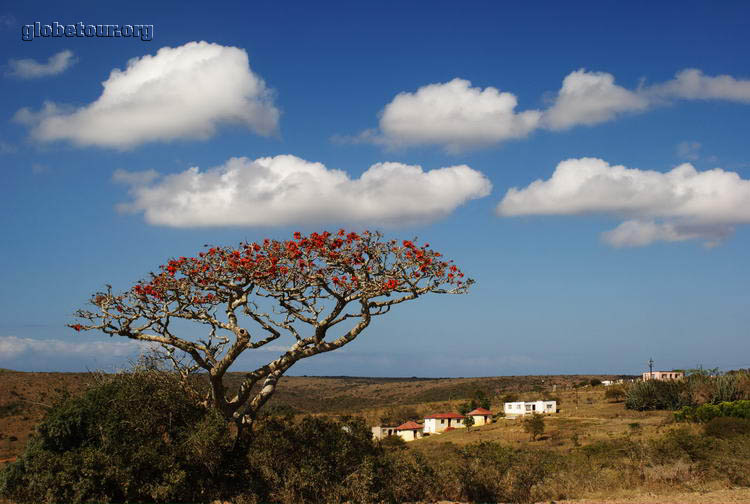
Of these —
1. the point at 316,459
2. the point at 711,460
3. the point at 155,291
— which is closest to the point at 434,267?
the point at 316,459

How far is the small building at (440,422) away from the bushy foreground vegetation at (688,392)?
16385mm

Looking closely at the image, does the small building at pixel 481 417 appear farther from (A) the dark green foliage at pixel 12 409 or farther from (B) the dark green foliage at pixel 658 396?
(A) the dark green foliage at pixel 12 409

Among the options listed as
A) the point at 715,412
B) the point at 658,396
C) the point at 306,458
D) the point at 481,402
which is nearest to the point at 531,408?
the point at 481,402

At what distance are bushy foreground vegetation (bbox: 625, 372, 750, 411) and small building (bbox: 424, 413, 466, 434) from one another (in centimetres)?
1638

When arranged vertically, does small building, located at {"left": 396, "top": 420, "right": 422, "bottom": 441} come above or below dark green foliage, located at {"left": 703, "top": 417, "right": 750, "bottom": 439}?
below

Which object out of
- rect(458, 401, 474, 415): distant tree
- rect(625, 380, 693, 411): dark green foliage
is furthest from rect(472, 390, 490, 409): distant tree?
rect(625, 380, 693, 411): dark green foliage

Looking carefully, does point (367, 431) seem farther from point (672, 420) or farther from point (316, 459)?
point (672, 420)

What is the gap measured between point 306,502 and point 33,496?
15.5 ft

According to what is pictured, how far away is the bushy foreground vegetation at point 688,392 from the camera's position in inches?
2343

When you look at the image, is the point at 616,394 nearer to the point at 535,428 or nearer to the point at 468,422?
the point at 468,422

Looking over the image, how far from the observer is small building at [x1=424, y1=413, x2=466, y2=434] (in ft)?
215

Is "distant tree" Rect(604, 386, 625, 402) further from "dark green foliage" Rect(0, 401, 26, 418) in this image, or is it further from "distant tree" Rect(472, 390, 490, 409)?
"dark green foliage" Rect(0, 401, 26, 418)

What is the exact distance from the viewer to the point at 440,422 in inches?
2616

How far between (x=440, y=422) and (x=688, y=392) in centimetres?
2327
